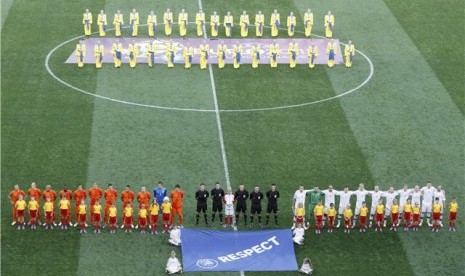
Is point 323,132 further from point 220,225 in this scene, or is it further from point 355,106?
point 220,225

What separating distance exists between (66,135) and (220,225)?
7.13 meters

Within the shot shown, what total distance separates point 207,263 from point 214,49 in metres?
15.5

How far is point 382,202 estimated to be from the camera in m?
29.6

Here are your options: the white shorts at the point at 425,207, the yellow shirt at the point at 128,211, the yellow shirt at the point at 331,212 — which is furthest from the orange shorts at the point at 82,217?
the white shorts at the point at 425,207

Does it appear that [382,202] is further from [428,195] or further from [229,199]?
[229,199]

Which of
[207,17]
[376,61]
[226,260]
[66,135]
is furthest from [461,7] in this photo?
[226,260]

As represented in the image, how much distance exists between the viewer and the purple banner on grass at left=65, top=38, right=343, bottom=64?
40156 mm

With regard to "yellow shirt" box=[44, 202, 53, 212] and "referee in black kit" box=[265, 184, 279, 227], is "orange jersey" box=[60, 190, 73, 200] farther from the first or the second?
"referee in black kit" box=[265, 184, 279, 227]

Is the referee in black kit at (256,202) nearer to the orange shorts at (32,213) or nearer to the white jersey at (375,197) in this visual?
the white jersey at (375,197)

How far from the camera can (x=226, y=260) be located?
89.6 ft

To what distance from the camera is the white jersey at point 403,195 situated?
29531 mm

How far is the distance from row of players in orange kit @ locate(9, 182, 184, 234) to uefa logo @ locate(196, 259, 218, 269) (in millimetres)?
1872

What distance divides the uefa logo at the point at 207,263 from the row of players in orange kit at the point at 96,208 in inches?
73.7

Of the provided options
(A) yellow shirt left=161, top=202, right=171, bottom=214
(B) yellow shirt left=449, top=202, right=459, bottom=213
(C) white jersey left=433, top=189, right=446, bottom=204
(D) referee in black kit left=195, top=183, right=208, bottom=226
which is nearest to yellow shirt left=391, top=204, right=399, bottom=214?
(C) white jersey left=433, top=189, right=446, bottom=204
